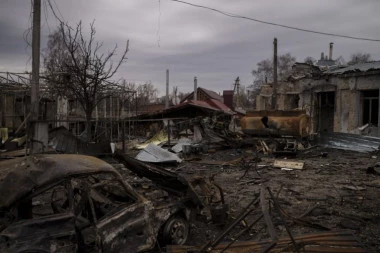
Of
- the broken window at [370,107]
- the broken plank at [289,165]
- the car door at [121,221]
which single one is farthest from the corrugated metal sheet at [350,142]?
the car door at [121,221]

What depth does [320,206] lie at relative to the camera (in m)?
8.00

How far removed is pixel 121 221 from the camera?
15.2ft

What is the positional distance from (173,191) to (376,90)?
1908cm

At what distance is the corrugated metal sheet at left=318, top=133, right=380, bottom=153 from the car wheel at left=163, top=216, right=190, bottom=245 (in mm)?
14462

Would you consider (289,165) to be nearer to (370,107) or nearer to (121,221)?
(121,221)

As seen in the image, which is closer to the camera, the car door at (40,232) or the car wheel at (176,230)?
the car door at (40,232)

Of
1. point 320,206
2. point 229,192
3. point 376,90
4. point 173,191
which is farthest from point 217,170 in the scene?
point 376,90

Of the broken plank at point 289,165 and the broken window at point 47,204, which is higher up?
the broken window at point 47,204

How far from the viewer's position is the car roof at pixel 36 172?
13.5 feet

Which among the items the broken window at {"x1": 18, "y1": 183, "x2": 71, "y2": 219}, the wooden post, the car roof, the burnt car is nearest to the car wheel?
the burnt car

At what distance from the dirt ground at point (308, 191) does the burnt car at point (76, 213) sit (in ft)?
3.57

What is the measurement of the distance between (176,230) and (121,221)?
1236 millimetres

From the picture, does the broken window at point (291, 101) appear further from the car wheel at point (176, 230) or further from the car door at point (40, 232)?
the car door at point (40, 232)

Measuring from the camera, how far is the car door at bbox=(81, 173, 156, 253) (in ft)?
14.6
